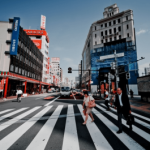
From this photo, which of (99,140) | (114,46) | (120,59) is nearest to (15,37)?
(99,140)

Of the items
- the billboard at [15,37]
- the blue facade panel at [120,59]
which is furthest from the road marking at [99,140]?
the blue facade panel at [120,59]

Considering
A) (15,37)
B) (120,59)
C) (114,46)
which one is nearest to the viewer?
(15,37)

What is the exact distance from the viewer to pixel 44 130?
161 inches

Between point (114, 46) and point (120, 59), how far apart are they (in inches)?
230

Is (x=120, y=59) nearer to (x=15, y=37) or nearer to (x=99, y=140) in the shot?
(x=15, y=37)

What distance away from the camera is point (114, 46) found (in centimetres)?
3647

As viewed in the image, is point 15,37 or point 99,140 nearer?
point 99,140

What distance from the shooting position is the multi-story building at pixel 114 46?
32.9 meters

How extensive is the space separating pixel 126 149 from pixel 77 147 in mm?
1475

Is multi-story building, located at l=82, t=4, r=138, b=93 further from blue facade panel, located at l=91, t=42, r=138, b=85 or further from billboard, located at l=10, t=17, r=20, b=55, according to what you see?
billboard, located at l=10, t=17, r=20, b=55

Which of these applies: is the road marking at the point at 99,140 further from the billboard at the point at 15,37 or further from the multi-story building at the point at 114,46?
the multi-story building at the point at 114,46

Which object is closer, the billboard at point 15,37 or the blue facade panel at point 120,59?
the billboard at point 15,37

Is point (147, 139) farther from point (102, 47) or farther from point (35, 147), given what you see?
point (102, 47)

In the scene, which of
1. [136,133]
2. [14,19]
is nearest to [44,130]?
[136,133]
